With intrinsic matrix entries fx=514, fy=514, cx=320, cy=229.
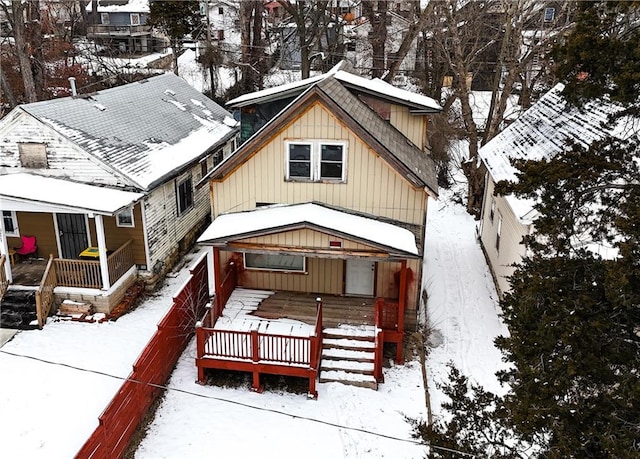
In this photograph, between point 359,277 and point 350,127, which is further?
point 359,277

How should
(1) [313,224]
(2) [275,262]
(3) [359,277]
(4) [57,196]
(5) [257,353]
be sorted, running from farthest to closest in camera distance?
(2) [275,262]
(3) [359,277]
(4) [57,196]
(1) [313,224]
(5) [257,353]

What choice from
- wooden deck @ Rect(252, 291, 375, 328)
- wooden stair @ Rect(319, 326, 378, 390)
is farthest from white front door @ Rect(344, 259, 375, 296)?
wooden stair @ Rect(319, 326, 378, 390)

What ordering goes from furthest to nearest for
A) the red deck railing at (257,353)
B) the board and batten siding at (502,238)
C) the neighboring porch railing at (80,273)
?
the neighboring porch railing at (80,273) < the board and batten siding at (502,238) < the red deck railing at (257,353)

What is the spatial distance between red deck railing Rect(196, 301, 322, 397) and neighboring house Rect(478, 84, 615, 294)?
5.38 metres

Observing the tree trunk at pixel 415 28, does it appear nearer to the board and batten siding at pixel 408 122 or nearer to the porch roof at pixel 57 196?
the board and batten siding at pixel 408 122

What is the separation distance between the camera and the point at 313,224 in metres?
12.6

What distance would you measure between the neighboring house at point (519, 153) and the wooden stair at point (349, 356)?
13.2ft

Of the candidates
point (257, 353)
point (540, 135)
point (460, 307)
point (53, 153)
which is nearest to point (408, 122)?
point (540, 135)

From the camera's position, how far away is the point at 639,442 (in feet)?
18.4

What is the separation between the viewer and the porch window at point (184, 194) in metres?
19.4

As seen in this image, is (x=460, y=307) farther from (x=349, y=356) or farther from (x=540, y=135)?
(x=540, y=135)

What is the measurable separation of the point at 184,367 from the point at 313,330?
348 cm

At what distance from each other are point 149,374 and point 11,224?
9.28 metres

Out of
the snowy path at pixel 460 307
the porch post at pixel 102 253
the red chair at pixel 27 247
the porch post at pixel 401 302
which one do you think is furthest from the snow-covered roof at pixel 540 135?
the red chair at pixel 27 247
